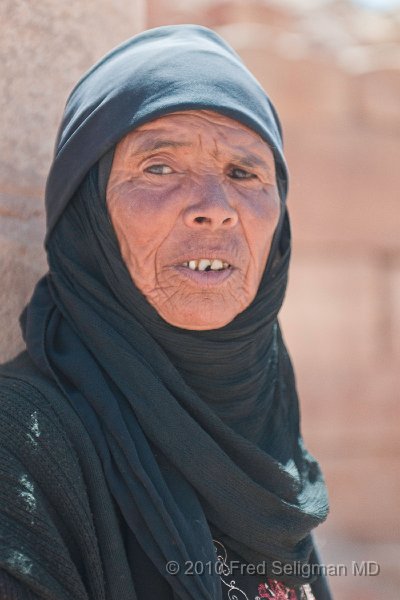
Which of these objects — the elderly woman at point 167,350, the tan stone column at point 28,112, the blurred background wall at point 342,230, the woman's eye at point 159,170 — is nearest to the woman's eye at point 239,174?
the elderly woman at point 167,350

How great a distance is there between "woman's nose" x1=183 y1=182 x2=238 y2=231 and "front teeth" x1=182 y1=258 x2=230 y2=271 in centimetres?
7

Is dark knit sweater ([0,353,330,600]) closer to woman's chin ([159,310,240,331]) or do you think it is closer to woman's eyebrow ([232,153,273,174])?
woman's chin ([159,310,240,331])

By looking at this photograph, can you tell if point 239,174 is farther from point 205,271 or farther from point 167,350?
point 167,350

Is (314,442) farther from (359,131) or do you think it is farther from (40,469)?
(40,469)

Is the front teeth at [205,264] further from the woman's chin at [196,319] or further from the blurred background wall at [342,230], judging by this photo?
the blurred background wall at [342,230]

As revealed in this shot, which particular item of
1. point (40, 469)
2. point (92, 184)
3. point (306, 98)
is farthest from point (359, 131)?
point (40, 469)

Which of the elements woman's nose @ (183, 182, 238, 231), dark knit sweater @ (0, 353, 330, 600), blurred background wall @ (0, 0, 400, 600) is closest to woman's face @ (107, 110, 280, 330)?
woman's nose @ (183, 182, 238, 231)

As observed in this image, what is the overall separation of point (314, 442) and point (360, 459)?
1.25ft

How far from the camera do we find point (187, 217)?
1.99 metres

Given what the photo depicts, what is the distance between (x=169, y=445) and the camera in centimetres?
187

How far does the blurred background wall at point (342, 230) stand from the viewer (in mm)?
7320

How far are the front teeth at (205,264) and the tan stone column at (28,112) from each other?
500 millimetres

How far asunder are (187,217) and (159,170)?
0.45ft

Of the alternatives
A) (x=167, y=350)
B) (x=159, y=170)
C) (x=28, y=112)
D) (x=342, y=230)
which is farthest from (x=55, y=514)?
(x=342, y=230)
